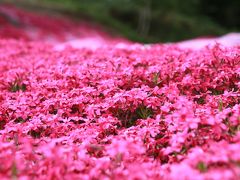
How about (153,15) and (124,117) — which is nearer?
(124,117)

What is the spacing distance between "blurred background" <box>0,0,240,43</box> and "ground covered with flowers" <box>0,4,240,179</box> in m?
21.6

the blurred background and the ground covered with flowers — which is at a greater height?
the blurred background

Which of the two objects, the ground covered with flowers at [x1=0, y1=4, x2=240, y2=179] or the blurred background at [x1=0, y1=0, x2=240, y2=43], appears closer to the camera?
the ground covered with flowers at [x1=0, y1=4, x2=240, y2=179]

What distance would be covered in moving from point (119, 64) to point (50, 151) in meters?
4.10

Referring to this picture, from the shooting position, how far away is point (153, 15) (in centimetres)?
3744

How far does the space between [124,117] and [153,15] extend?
Result: 3225cm

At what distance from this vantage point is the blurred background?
105ft

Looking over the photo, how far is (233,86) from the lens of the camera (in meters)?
6.51

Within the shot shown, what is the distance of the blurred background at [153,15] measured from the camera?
105 ft

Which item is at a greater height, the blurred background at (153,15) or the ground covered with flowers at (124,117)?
the blurred background at (153,15)

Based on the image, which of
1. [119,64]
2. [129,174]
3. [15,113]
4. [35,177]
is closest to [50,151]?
[35,177]

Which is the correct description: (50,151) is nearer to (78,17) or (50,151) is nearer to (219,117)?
(219,117)

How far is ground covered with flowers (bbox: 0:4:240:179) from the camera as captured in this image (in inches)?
157

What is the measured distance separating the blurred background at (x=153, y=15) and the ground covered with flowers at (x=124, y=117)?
21.6 metres
